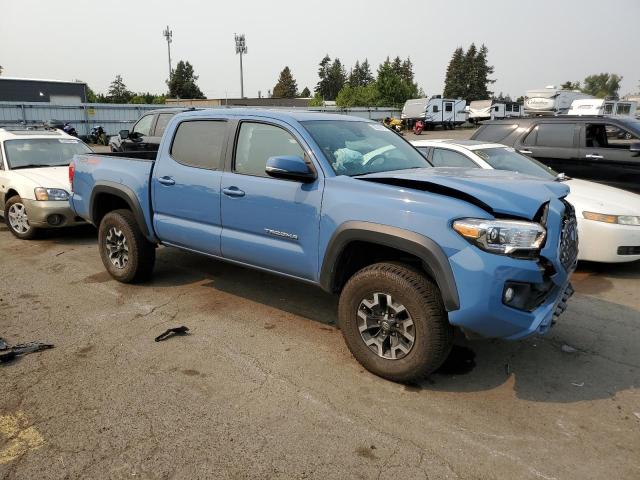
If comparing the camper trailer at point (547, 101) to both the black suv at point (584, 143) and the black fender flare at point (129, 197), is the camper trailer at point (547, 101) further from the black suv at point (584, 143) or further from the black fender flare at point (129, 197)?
the black fender flare at point (129, 197)

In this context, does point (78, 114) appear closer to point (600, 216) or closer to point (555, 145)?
point (555, 145)

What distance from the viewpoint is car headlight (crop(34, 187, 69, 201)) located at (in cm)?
711

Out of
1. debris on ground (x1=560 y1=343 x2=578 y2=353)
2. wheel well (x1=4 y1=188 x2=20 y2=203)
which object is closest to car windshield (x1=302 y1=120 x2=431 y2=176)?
debris on ground (x1=560 y1=343 x2=578 y2=353)

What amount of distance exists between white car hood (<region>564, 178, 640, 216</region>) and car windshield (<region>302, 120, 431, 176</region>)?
2.45 meters

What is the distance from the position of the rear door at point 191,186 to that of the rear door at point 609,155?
618 cm

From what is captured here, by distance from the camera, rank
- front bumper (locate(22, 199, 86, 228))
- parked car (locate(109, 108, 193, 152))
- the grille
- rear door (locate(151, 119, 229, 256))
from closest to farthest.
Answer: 1. the grille
2. rear door (locate(151, 119, 229, 256))
3. front bumper (locate(22, 199, 86, 228))
4. parked car (locate(109, 108, 193, 152))

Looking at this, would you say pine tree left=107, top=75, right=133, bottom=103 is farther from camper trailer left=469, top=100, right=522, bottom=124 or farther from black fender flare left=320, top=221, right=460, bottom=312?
black fender flare left=320, top=221, right=460, bottom=312

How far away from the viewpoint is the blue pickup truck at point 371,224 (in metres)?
3.05

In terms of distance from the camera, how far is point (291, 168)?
3602 millimetres

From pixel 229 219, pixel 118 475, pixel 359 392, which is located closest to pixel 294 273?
pixel 229 219

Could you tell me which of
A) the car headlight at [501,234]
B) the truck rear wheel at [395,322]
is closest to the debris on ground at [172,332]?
the truck rear wheel at [395,322]

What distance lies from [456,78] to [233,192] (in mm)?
97361

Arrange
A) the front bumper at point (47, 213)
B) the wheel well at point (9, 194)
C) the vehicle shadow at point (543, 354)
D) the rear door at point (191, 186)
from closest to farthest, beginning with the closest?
1. the vehicle shadow at point (543, 354)
2. the rear door at point (191, 186)
3. the front bumper at point (47, 213)
4. the wheel well at point (9, 194)

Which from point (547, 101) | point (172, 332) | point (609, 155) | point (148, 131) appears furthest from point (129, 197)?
point (547, 101)
